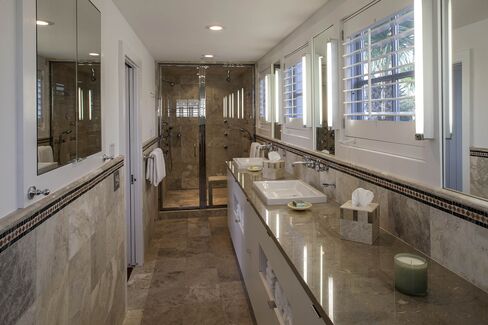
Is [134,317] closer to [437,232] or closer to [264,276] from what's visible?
[264,276]

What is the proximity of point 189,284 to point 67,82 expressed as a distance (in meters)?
2.17

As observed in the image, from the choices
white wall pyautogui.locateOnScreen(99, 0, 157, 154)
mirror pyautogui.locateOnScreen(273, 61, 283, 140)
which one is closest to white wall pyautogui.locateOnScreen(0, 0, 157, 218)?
white wall pyautogui.locateOnScreen(99, 0, 157, 154)

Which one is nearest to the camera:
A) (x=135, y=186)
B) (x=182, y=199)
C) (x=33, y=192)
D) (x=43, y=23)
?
(x=33, y=192)

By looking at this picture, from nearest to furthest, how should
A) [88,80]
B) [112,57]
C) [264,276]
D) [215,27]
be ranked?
1. [88,80]
2. [264,276]
3. [112,57]
4. [215,27]

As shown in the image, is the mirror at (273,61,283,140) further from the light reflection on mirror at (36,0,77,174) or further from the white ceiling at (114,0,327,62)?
the light reflection on mirror at (36,0,77,174)

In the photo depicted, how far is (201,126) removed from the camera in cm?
540

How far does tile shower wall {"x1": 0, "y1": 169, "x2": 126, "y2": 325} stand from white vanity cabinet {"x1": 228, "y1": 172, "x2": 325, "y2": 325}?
2.91 feet

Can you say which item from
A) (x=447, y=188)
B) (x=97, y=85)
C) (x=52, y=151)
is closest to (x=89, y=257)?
(x=52, y=151)

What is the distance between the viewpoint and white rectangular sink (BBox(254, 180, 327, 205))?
245cm

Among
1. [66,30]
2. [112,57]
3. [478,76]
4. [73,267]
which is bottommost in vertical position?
[73,267]

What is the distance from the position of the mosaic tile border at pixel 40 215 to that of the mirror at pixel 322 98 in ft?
4.90

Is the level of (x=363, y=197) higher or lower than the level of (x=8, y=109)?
lower

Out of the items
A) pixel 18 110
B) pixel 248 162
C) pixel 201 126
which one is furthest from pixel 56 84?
pixel 201 126

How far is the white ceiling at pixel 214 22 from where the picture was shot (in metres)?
2.65
